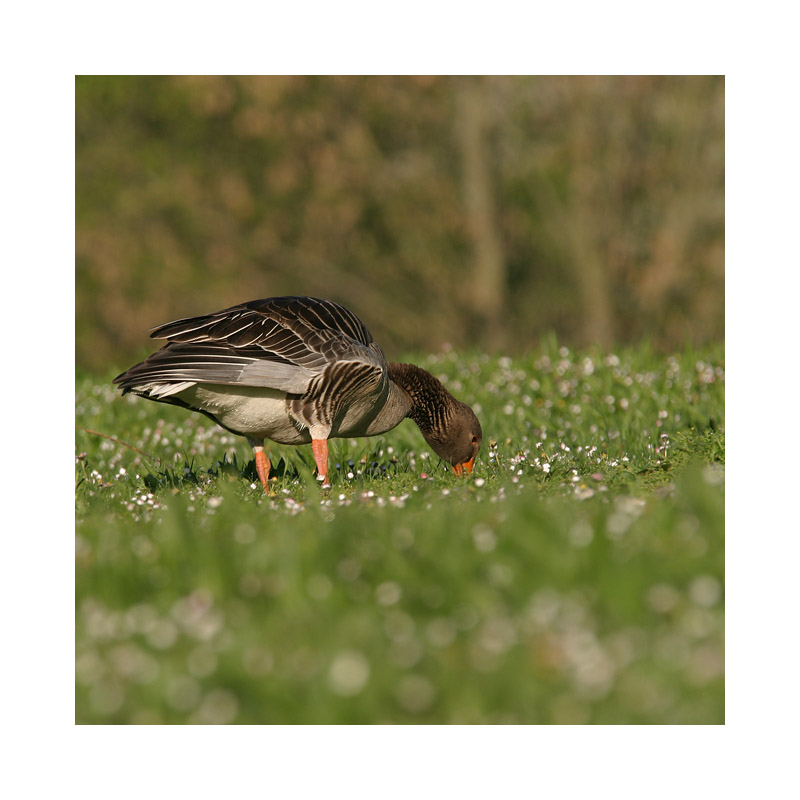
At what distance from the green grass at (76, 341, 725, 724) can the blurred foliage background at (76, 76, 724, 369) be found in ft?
50.5

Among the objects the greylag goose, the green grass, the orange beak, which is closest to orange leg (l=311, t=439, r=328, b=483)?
the greylag goose

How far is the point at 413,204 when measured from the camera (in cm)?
2311

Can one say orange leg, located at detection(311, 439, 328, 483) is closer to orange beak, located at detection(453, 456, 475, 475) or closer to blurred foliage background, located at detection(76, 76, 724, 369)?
orange beak, located at detection(453, 456, 475, 475)

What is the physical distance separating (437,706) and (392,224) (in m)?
20.6

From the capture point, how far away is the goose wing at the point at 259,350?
24.3 feet

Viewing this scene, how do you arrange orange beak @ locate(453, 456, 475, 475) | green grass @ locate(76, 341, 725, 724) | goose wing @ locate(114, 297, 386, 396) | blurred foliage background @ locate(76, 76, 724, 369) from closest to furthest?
1. green grass @ locate(76, 341, 725, 724)
2. goose wing @ locate(114, 297, 386, 396)
3. orange beak @ locate(453, 456, 475, 475)
4. blurred foliage background @ locate(76, 76, 724, 369)

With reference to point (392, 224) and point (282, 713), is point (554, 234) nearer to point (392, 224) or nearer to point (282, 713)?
point (392, 224)

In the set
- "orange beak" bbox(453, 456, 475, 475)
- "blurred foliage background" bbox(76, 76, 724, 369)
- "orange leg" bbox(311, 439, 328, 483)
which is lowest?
"orange beak" bbox(453, 456, 475, 475)

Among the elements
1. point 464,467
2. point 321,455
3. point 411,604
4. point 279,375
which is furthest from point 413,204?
point 411,604

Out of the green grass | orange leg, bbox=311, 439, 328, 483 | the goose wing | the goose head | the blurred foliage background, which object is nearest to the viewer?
the green grass

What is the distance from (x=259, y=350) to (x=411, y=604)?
12.2 ft

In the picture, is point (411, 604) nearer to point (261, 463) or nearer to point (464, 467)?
point (464, 467)

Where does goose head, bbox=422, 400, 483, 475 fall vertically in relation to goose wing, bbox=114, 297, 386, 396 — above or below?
below

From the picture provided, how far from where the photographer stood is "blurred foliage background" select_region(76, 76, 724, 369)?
2120cm
